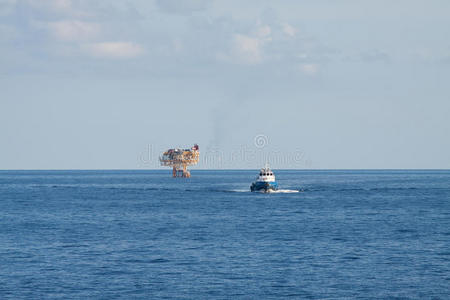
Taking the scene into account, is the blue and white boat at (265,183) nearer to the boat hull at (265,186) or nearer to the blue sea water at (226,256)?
the boat hull at (265,186)

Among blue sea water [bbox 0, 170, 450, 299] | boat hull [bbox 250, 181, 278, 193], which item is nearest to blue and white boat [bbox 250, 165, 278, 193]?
boat hull [bbox 250, 181, 278, 193]

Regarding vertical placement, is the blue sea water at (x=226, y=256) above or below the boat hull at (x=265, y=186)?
below

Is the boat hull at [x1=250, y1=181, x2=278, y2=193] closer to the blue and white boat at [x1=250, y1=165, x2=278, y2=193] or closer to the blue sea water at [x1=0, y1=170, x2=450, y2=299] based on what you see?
the blue and white boat at [x1=250, y1=165, x2=278, y2=193]

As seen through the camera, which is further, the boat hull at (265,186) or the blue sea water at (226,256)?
the boat hull at (265,186)

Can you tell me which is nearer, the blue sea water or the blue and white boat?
the blue sea water

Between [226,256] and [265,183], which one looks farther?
[265,183]

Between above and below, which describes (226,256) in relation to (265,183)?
below

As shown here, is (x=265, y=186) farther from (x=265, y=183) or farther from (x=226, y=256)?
(x=226, y=256)

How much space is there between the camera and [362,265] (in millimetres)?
49906

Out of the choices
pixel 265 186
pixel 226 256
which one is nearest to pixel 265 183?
pixel 265 186

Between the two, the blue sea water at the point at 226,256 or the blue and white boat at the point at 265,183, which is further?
the blue and white boat at the point at 265,183

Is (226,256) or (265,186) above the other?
(265,186)

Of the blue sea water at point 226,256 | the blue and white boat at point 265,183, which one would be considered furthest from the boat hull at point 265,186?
the blue sea water at point 226,256

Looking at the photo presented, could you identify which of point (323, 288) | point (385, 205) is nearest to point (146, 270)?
point (323, 288)
